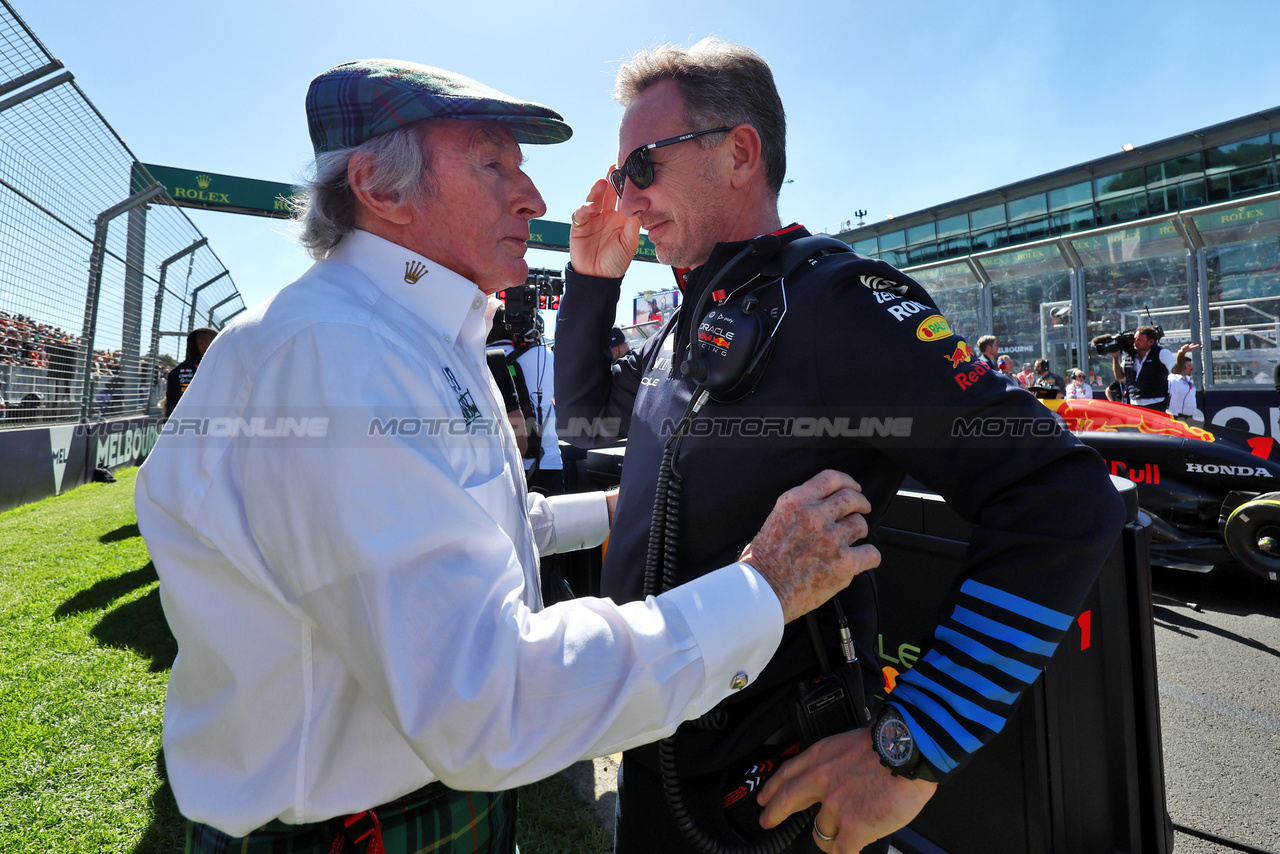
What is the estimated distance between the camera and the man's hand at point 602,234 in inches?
73.9

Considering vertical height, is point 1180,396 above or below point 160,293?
below

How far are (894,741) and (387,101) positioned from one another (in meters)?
1.43

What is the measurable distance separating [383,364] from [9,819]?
2.85 metres

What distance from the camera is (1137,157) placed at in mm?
16906

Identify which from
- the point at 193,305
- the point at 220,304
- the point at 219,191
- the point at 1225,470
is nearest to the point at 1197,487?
the point at 1225,470

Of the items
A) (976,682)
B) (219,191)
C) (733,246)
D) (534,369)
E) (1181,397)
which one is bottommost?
(976,682)

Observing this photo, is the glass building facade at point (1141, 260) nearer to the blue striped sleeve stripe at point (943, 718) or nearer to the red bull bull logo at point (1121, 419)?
the red bull bull logo at point (1121, 419)

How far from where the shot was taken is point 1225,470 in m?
4.39

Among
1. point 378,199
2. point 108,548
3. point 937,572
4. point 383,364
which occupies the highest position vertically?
point 378,199

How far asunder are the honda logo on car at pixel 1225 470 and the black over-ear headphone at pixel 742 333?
4708 mm

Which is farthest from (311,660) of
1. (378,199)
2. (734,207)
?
(734,207)

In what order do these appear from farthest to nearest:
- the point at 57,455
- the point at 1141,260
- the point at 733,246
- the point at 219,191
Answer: the point at 219,191, the point at 1141,260, the point at 57,455, the point at 733,246

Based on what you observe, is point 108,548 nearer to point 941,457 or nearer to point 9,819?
point 9,819

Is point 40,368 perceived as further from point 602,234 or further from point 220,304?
point 602,234
